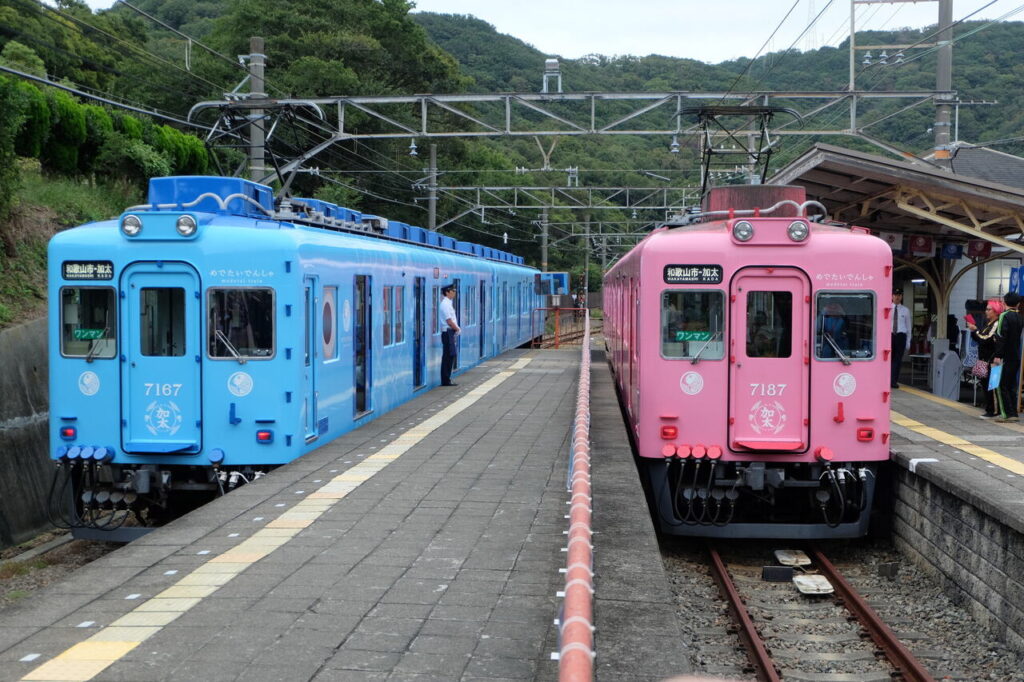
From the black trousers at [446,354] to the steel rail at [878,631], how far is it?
8540 mm

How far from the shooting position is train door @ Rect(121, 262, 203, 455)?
9.55 metres

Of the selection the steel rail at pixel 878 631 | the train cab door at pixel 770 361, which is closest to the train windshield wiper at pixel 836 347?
the train cab door at pixel 770 361

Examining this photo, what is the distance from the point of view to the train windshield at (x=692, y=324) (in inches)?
385

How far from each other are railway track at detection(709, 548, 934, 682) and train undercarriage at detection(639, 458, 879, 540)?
1.40ft

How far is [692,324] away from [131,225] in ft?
17.0

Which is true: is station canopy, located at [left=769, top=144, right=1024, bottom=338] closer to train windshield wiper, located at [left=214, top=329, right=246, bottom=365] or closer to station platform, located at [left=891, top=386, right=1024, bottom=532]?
station platform, located at [left=891, top=386, right=1024, bottom=532]

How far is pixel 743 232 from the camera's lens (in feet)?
31.8

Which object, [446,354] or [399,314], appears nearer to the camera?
[399,314]

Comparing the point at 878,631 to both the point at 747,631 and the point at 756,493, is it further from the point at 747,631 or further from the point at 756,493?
the point at 756,493

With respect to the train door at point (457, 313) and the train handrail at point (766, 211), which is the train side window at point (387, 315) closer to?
the train handrail at point (766, 211)

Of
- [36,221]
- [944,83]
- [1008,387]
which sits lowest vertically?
[1008,387]

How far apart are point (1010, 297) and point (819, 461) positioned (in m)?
4.56

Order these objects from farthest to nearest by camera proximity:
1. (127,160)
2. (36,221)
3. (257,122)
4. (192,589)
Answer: (127,160) → (36,221) → (257,122) → (192,589)

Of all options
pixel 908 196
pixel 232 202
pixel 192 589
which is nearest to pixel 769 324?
pixel 232 202
